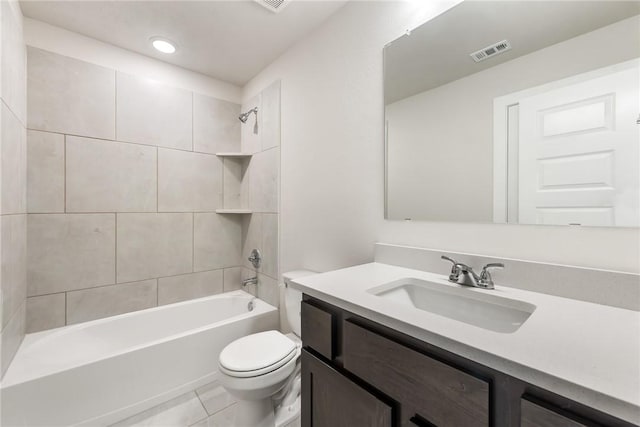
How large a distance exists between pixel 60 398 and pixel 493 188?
90.9 inches

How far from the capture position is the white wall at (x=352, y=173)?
92 centimetres

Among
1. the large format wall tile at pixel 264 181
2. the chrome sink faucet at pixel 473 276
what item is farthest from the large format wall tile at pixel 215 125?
the chrome sink faucet at pixel 473 276

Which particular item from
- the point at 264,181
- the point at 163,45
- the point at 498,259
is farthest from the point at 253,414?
the point at 163,45

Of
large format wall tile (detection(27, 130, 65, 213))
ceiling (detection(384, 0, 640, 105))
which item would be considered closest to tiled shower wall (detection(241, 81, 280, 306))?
ceiling (detection(384, 0, 640, 105))

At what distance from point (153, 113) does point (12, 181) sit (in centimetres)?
105

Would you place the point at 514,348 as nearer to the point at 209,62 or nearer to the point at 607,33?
the point at 607,33

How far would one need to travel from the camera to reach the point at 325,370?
90 cm

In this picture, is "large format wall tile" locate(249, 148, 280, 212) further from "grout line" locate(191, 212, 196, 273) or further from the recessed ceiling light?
the recessed ceiling light

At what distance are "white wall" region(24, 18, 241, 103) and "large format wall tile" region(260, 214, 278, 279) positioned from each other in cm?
132

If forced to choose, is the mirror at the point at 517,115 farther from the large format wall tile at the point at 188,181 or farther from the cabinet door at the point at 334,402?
the large format wall tile at the point at 188,181

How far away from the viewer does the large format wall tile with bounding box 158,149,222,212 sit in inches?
90.0

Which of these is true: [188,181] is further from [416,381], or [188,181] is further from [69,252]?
[416,381]

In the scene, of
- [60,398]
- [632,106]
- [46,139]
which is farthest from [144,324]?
[632,106]

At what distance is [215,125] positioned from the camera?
256cm
